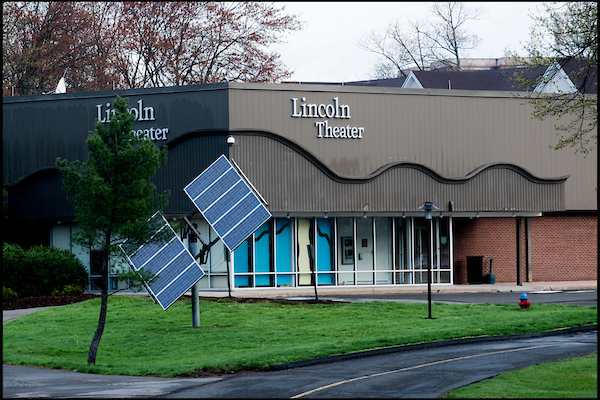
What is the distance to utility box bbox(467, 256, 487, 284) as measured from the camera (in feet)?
129

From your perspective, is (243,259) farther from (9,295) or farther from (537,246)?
(537,246)

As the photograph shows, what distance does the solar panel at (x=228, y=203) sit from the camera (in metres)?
24.3

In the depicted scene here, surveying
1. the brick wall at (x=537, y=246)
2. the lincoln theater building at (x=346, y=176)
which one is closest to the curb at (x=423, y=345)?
the lincoln theater building at (x=346, y=176)

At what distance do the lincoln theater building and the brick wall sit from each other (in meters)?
0.07

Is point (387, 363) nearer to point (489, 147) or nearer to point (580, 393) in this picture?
point (580, 393)

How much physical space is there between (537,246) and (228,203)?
21.2 meters

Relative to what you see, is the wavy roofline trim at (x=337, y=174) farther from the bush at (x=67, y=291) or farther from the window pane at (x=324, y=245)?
the bush at (x=67, y=291)

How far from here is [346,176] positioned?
119 feet

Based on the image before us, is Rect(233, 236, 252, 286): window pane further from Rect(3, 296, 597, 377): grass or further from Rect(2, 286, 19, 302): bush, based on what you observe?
Rect(2, 286, 19, 302): bush

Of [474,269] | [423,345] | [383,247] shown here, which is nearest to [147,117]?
[383,247]

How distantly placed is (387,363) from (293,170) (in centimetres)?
1882

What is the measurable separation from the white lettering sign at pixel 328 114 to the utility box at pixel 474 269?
25.9 ft

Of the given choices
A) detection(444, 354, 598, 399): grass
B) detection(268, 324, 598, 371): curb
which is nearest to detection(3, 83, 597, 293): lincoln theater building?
detection(268, 324, 598, 371): curb

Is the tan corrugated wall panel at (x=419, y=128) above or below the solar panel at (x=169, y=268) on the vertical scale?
above
